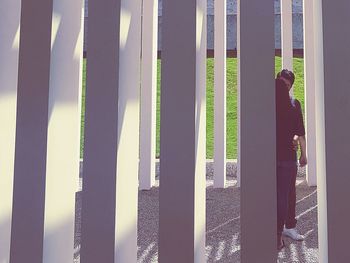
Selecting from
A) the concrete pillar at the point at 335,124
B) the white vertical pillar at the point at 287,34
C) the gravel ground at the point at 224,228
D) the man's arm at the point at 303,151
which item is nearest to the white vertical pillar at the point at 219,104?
the gravel ground at the point at 224,228

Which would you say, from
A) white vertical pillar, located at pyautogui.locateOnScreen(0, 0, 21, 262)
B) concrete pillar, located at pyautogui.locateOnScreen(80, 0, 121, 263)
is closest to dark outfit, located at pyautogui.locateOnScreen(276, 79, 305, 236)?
concrete pillar, located at pyautogui.locateOnScreen(80, 0, 121, 263)

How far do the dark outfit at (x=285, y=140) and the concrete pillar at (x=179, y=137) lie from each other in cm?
162

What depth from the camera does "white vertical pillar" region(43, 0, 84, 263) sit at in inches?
86.8

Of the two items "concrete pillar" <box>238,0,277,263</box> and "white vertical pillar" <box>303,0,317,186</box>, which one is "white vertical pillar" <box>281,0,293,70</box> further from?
"concrete pillar" <box>238,0,277,263</box>

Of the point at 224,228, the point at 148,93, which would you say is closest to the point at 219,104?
the point at 148,93

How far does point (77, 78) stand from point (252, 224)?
4.07 feet

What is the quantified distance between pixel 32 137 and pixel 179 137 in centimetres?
78

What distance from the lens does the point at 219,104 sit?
7.26 metres

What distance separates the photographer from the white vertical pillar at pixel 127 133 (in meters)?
2.22

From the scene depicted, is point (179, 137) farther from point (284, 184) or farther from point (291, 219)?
point (291, 219)

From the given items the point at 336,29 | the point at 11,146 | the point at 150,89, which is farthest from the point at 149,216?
the point at 336,29

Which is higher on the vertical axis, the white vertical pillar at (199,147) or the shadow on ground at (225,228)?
the white vertical pillar at (199,147)

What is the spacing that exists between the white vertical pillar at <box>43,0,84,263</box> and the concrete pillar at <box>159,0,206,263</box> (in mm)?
519

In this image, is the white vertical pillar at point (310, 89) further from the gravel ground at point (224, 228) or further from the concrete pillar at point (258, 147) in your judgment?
the concrete pillar at point (258, 147)
